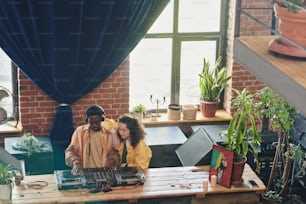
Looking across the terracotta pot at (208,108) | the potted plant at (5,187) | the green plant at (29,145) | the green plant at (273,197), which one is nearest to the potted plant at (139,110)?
the terracotta pot at (208,108)

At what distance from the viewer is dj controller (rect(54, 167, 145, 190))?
191 inches

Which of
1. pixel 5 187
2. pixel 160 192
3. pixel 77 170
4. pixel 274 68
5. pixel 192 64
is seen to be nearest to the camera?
pixel 274 68

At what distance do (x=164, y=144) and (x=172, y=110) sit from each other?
66 cm

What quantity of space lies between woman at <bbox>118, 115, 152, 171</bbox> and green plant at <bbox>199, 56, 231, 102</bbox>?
1681 millimetres

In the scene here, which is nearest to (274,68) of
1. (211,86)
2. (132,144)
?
(132,144)

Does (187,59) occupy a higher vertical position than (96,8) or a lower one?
lower

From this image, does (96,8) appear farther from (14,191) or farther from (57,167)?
(14,191)

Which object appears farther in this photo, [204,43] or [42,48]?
[204,43]

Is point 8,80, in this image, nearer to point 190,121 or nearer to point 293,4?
point 190,121

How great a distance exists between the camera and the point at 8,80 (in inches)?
251

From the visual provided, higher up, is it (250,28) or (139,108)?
(250,28)

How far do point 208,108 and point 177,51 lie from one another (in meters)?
0.70

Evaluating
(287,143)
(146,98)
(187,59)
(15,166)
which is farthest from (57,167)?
(287,143)

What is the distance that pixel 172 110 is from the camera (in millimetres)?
6672
